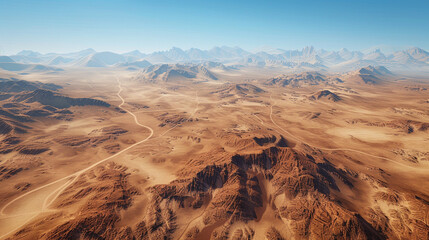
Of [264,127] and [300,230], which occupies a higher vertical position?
[300,230]

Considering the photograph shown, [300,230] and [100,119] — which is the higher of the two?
[300,230]

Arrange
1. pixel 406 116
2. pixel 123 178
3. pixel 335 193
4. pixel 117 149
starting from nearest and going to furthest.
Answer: pixel 335 193 → pixel 123 178 → pixel 117 149 → pixel 406 116

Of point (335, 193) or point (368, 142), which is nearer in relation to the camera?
point (335, 193)

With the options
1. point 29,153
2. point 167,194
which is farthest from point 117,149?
point 167,194

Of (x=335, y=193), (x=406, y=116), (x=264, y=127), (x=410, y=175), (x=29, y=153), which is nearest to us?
(x=335, y=193)

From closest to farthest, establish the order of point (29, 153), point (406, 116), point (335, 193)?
point (335, 193) → point (29, 153) → point (406, 116)

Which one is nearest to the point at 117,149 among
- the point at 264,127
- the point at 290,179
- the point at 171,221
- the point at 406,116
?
the point at 171,221

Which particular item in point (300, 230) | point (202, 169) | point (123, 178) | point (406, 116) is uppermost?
point (202, 169)

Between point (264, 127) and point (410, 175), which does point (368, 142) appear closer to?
point (410, 175)

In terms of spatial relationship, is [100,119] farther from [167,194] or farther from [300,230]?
[300,230]
